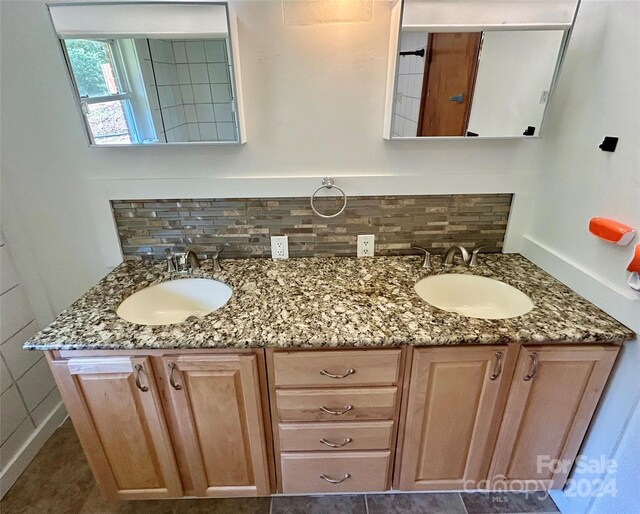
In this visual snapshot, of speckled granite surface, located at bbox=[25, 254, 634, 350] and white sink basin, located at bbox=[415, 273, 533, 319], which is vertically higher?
speckled granite surface, located at bbox=[25, 254, 634, 350]

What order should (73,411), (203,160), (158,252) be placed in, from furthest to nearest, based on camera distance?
(158,252) < (203,160) < (73,411)

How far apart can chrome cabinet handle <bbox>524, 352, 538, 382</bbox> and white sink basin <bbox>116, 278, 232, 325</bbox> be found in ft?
3.65

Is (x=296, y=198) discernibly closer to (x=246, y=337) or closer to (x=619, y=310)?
(x=246, y=337)

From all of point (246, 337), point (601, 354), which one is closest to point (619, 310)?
point (601, 354)

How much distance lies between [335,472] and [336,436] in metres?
0.19

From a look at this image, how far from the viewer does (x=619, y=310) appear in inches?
43.8

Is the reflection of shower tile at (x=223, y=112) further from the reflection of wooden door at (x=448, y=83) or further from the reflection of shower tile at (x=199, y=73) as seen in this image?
the reflection of wooden door at (x=448, y=83)

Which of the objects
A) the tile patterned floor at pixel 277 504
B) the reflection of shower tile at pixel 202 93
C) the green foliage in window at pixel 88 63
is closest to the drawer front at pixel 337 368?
the tile patterned floor at pixel 277 504

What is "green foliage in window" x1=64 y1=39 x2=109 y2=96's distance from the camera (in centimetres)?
123

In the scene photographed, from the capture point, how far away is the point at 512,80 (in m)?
1.32

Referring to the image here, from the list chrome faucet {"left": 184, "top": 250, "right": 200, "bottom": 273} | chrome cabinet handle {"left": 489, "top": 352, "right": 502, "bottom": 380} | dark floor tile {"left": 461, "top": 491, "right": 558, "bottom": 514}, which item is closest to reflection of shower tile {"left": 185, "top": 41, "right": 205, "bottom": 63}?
chrome faucet {"left": 184, "top": 250, "right": 200, "bottom": 273}

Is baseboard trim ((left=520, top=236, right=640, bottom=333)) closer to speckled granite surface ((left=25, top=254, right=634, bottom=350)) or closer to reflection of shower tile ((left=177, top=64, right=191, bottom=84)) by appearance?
speckled granite surface ((left=25, top=254, right=634, bottom=350))

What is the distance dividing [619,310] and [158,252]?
5.85ft

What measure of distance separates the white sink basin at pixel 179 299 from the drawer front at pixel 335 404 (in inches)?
19.0
